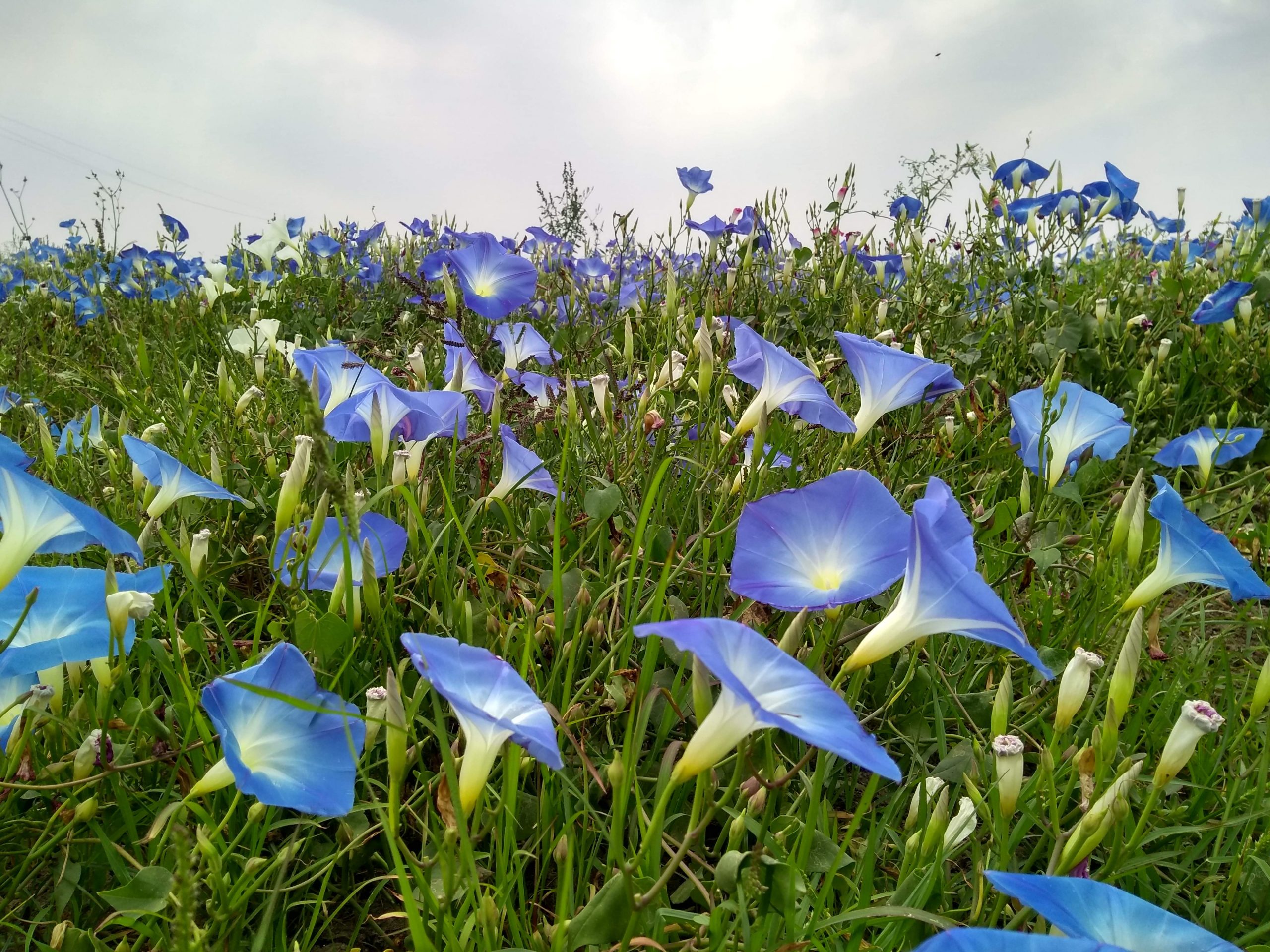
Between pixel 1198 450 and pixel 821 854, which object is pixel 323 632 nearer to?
pixel 821 854

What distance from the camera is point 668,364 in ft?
6.85

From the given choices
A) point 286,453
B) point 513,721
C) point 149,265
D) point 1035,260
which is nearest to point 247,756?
point 513,721

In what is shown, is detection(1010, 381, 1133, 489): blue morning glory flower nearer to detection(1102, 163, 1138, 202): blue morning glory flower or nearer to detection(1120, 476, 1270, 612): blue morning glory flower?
detection(1120, 476, 1270, 612): blue morning glory flower

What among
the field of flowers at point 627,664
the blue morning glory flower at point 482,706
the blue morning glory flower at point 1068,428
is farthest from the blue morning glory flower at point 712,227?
the blue morning glory flower at point 482,706

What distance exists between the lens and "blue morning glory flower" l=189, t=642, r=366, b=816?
104 cm

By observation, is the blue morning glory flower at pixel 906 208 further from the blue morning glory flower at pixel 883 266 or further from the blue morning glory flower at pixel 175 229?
the blue morning glory flower at pixel 175 229

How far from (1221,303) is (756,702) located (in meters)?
3.32

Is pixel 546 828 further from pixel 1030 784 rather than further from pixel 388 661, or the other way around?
pixel 1030 784

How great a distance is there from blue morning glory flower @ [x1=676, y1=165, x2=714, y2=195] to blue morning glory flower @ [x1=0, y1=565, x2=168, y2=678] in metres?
3.37

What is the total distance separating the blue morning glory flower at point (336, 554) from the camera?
1.50 meters

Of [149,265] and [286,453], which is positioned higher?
[149,265]

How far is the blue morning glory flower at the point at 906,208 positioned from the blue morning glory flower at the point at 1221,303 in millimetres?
1410

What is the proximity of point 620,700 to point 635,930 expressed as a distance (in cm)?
50

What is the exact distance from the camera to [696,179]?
4047 mm
